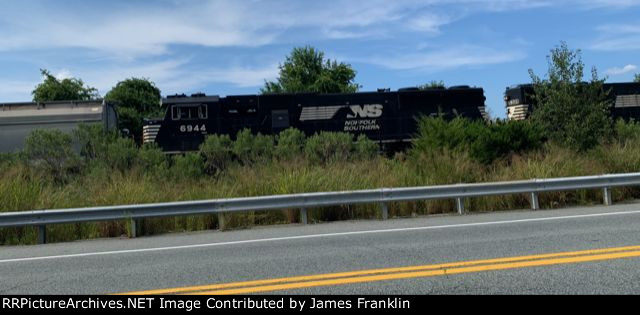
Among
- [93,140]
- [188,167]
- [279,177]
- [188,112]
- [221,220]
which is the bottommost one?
[221,220]

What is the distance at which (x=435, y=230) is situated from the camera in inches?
335

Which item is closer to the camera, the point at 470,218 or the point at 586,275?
the point at 586,275

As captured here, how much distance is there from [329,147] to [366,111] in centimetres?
520

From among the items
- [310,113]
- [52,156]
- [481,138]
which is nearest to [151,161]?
[52,156]

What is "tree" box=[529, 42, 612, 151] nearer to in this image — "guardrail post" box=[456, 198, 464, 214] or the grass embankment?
the grass embankment

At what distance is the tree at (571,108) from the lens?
16.1m

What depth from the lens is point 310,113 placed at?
21.6m

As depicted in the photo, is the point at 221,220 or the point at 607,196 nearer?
the point at 221,220

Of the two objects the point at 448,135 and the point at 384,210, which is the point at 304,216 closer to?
the point at 384,210

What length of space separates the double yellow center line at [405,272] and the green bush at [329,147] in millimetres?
9135
